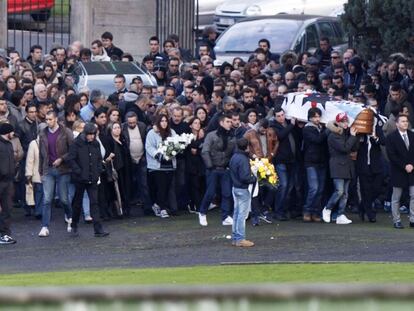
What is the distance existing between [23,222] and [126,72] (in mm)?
5348

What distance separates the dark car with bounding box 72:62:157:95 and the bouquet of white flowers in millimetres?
3817

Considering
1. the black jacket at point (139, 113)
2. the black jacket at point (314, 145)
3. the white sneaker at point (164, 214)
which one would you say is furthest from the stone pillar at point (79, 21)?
the black jacket at point (314, 145)

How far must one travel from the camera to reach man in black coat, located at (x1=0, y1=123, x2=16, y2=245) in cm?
1460

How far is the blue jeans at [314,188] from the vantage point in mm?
16688

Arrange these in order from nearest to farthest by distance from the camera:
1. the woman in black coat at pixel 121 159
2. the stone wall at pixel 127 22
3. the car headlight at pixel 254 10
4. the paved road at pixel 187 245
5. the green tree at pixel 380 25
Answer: the paved road at pixel 187 245, the woman in black coat at pixel 121 159, the green tree at pixel 380 25, the stone wall at pixel 127 22, the car headlight at pixel 254 10

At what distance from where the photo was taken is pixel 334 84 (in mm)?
19922

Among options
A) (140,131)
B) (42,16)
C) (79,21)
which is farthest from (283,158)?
(42,16)

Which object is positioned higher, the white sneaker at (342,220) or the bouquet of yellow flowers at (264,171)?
the bouquet of yellow flowers at (264,171)

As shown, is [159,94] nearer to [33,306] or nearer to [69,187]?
[69,187]

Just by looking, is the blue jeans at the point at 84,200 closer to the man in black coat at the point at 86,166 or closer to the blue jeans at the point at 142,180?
the man in black coat at the point at 86,166

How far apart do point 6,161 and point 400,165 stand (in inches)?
218

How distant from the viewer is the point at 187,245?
14.6 metres

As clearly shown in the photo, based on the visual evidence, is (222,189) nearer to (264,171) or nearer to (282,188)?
(282,188)

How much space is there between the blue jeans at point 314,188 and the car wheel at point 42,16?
1142 cm
